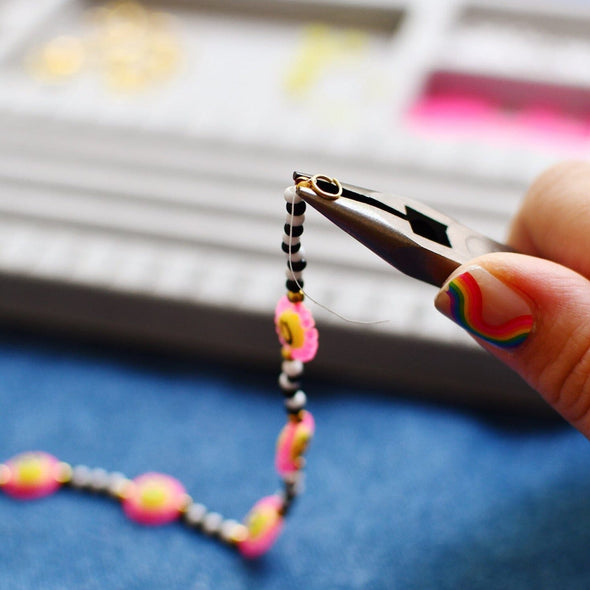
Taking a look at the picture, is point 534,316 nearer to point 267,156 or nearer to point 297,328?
point 297,328

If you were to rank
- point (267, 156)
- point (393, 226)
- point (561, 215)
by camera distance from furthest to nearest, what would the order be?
1. point (267, 156)
2. point (561, 215)
3. point (393, 226)

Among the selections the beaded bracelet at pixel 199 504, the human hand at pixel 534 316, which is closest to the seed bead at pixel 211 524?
the beaded bracelet at pixel 199 504

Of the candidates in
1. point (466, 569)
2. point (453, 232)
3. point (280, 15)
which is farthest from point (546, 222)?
point (280, 15)

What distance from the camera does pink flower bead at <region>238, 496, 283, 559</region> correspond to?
21.1 inches

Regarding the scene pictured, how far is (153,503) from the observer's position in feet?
1.85

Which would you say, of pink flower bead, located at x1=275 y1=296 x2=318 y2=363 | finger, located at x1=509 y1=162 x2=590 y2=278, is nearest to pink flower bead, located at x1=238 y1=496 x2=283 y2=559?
pink flower bead, located at x1=275 y1=296 x2=318 y2=363

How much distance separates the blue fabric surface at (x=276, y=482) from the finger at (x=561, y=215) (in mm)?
189

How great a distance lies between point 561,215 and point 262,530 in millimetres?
320

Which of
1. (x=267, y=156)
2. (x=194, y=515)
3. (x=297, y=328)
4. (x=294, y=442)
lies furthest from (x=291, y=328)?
(x=267, y=156)

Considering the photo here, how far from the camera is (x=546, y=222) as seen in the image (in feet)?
1.69

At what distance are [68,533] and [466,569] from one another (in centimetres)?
31

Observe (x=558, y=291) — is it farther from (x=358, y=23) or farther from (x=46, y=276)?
(x=358, y=23)

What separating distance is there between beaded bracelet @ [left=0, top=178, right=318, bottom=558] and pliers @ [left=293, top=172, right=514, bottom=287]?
0.09m

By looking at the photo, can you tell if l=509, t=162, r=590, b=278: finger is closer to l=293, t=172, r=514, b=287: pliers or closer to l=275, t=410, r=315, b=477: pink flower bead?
l=293, t=172, r=514, b=287: pliers
